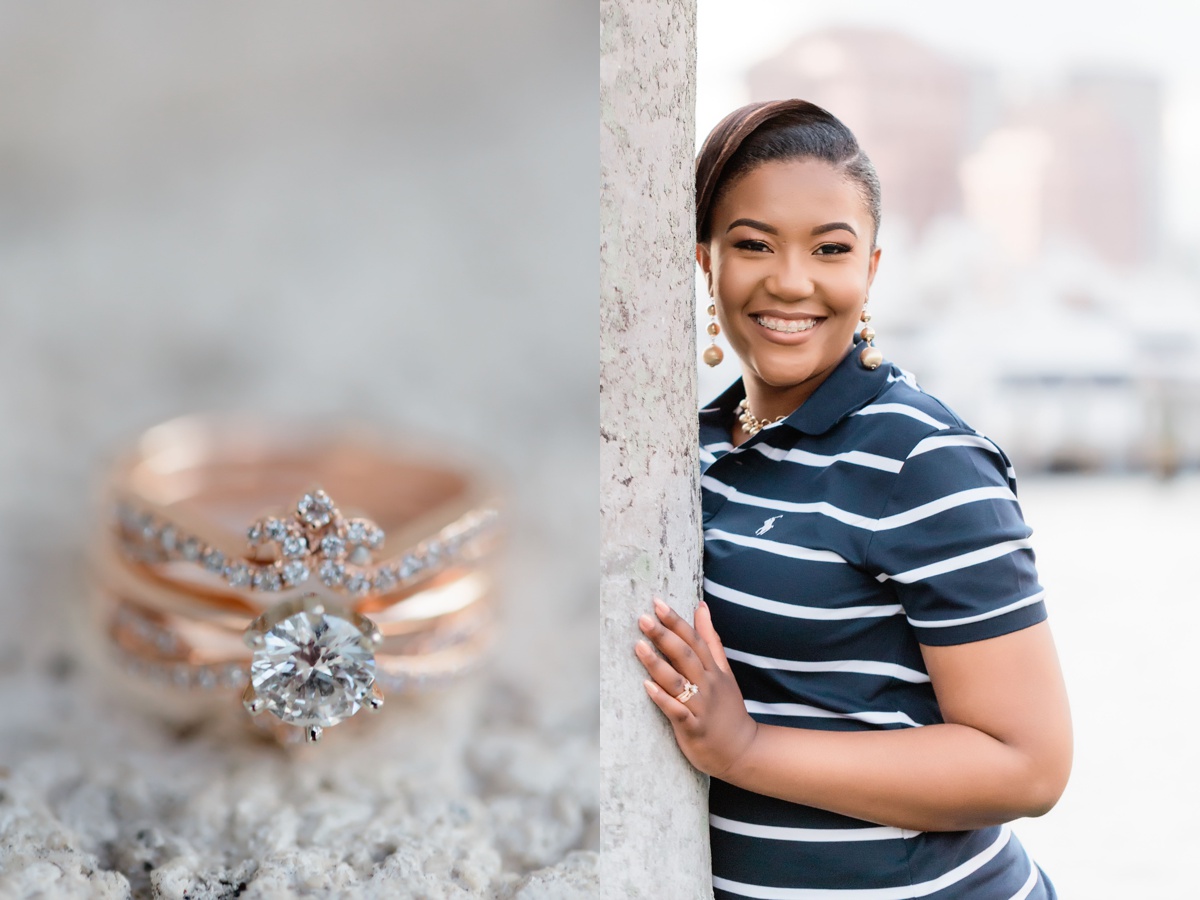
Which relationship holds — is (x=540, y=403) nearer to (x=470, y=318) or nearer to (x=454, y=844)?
(x=470, y=318)

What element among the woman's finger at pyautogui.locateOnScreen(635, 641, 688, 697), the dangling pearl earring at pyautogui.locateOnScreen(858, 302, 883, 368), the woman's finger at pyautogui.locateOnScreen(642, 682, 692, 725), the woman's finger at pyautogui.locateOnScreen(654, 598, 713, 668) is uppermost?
the dangling pearl earring at pyautogui.locateOnScreen(858, 302, 883, 368)

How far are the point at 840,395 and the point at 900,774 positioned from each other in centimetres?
23

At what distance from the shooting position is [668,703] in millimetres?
547

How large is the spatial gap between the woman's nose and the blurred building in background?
4.93 metres

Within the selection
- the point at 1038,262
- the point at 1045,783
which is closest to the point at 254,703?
the point at 1045,783

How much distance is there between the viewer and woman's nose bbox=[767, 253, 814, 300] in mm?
634

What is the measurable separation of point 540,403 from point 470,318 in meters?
0.07

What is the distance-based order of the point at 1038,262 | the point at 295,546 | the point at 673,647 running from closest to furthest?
1. the point at 673,647
2. the point at 295,546
3. the point at 1038,262

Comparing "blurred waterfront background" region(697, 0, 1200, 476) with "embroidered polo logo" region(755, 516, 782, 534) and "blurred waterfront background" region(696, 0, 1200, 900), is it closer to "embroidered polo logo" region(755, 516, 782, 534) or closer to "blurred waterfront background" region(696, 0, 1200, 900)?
"blurred waterfront background" region(696, 0, 1200, 900)

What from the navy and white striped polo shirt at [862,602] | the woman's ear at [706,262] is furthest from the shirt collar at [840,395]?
the woman's ear at [706,262]

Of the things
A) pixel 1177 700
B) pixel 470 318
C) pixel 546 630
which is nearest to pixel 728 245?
pixel 470 318

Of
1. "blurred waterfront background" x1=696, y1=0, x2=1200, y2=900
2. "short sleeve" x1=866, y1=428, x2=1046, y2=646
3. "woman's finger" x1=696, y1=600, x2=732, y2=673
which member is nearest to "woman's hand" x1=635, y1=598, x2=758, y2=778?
"woman's finger" x1=696, y1=600, x2=732, y2=673

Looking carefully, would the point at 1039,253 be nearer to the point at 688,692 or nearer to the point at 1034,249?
the point at 1034,249

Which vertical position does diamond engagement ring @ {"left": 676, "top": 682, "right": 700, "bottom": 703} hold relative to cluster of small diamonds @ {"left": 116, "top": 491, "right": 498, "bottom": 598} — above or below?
below
